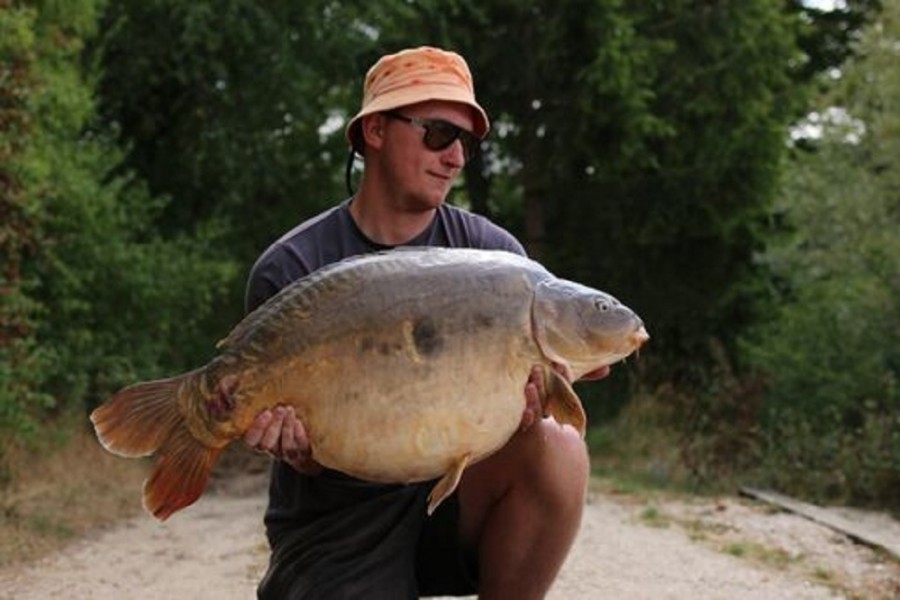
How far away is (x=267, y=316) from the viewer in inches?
118

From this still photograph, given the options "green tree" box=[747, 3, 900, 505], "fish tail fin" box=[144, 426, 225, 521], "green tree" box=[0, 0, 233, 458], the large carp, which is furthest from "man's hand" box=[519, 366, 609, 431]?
"green tree" box=[747, 3, 900, 505]

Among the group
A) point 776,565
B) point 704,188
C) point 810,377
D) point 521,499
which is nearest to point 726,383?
point 810,377

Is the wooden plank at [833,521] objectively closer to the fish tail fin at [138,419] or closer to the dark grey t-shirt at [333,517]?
the dark grey t-shirt at [333,517]

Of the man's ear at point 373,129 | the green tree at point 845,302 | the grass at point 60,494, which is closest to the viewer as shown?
the man's ear at point 373,129

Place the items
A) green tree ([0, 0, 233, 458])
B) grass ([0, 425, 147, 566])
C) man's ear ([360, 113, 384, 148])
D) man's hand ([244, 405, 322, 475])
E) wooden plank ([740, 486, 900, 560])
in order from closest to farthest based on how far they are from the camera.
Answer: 1. man's hand ([244, 405, 322, 475])
2. man's ear ([360, 113, 384, 148])
3. wooden plank ([740, 486, 900, 560])
4. grass ([0, 425, 147, 566])
5. green tree ([0, 0, 233, 458])

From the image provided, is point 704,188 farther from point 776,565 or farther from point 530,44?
point 776,565

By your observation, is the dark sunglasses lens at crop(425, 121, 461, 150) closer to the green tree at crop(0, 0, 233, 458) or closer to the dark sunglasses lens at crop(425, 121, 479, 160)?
the dark sunglasses lens at crop(425, 121, 479, 160)

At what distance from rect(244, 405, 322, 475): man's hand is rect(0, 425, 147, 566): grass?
14.3 ft

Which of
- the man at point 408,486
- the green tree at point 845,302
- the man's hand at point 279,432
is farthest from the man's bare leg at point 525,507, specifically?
the green tree at point 845,302

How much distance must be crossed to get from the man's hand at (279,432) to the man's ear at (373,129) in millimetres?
810

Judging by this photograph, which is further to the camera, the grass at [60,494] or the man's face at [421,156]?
the grass at [60,494]

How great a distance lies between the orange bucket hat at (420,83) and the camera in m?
3.32

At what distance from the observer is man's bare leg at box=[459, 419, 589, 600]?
329 centimetres

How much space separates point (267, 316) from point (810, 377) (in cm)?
902
